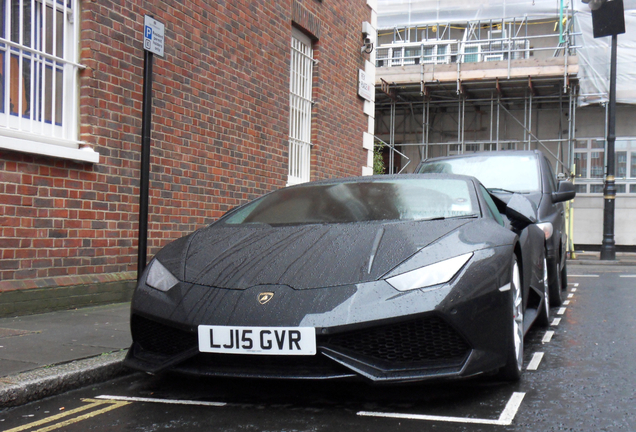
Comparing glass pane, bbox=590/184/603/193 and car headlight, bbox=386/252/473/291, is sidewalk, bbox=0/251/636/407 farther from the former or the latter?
glass pane, bbox=590/184/603/193

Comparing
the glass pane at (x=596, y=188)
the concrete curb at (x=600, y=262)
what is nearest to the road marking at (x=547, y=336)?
the concrete curb at (x=600, y=262)

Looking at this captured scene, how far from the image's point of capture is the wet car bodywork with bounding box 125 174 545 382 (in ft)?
9.93

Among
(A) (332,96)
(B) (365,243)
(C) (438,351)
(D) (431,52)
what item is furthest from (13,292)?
(D) (431,52)

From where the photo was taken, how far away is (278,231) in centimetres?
393

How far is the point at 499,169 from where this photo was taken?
7.62 meters

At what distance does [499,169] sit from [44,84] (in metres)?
4.79

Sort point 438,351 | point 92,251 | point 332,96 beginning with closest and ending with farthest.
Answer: point 438,351 → point 92,251 → point 332,96

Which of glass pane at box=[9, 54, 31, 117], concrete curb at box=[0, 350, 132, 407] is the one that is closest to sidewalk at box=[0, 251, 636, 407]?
concrete curb at box=[0, 350, 132, 407]

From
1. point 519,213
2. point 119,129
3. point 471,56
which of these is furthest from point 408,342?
point 471,56

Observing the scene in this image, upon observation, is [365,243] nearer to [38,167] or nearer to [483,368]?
[483,368]

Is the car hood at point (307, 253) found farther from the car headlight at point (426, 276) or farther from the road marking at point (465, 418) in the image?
the road marking at point (465, 418)

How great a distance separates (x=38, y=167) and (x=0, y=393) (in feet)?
9.59

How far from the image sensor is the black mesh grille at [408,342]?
3.02 meters

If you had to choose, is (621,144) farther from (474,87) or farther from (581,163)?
(474,87)
